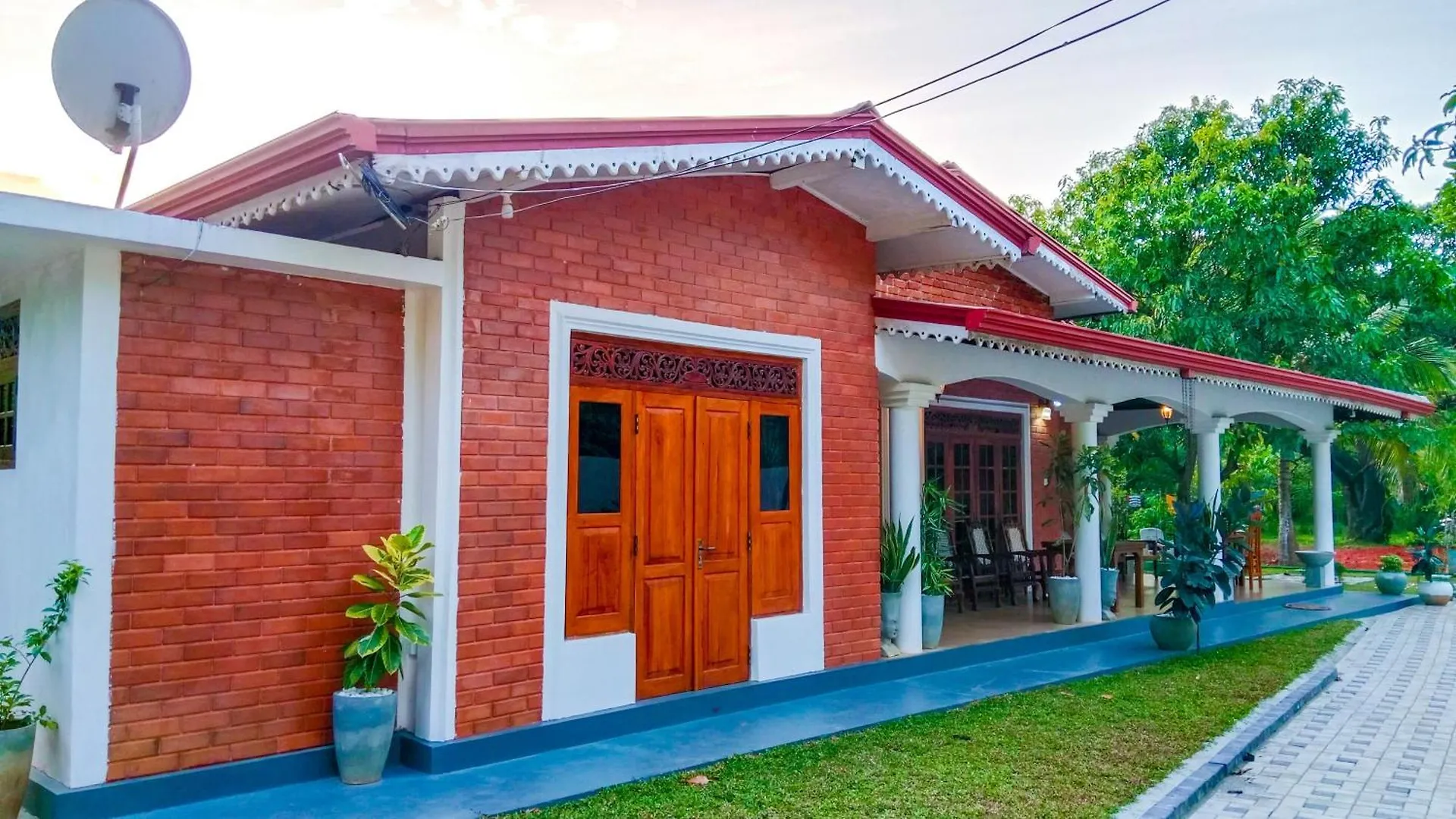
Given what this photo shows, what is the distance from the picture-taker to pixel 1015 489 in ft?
42.5

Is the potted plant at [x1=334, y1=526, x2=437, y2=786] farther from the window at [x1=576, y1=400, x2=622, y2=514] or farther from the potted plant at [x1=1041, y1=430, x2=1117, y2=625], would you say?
the potted plant at [x1=1041, y1=430, x2=1117, y2=625]

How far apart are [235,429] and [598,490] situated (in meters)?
2.06

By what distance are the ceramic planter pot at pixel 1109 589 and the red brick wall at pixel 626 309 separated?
156 inches

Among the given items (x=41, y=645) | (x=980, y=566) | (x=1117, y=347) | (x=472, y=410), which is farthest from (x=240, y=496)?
(x=980, y=566)

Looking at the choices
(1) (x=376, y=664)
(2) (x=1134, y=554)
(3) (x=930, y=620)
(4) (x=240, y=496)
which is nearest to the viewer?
(4) (x=240, y=496)

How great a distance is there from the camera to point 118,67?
4.94 meters

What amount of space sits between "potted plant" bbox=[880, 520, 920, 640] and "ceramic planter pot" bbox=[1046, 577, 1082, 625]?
7.87 ft

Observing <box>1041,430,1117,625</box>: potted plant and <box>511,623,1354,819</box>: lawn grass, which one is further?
<box>1041,430,1117,625</box>: potted plant

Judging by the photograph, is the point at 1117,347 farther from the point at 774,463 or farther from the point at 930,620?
the point at 774,463

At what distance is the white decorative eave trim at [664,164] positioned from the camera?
469cm

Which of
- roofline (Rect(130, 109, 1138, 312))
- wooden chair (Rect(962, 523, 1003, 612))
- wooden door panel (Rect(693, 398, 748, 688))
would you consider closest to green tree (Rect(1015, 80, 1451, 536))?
wooden chair (Rect(962, 523, 1003, 612))

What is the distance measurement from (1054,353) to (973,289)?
2521 mm

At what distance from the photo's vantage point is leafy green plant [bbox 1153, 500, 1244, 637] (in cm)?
930

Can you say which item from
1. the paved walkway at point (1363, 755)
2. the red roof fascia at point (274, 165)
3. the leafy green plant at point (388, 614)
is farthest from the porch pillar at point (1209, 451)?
the red roof fascia at point (274, 165)
